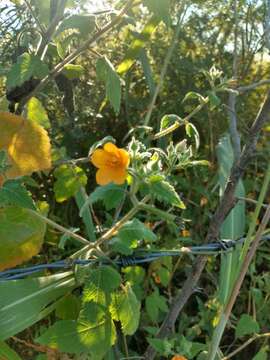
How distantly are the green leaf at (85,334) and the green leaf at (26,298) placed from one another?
0.05 meters

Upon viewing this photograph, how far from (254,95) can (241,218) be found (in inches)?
63.7

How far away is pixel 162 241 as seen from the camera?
7.62 ft

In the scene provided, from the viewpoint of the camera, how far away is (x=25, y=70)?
1.16 meters

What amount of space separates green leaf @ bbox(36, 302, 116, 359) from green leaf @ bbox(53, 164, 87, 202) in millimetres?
328

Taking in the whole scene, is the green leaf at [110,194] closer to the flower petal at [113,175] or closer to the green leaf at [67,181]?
the flower petal at [113,175]

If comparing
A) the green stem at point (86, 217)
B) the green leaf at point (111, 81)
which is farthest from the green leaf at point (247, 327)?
the green leaf at point (111, 81)

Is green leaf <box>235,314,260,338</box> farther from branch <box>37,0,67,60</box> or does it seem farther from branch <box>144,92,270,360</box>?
branch <box>37,0,67,60</box>

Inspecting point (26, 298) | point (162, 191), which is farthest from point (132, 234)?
point (26, 298)

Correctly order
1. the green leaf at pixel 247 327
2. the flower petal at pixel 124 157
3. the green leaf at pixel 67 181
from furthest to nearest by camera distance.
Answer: the green leaf at pixel 247 327, the green leaf at pixel 67 181, the flower petal at pixel 124 157

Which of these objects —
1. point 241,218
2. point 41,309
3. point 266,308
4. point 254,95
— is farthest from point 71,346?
point 254,95

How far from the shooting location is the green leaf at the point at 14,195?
1045mm

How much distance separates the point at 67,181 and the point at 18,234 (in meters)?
0.29

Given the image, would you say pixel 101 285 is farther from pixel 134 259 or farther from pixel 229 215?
pixel 229 215

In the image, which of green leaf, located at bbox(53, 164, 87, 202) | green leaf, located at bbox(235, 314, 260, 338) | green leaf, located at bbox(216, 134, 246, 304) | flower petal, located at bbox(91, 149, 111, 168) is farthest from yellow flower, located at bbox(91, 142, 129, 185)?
green leaf, located at bbox(235, 314, 260, 338)
